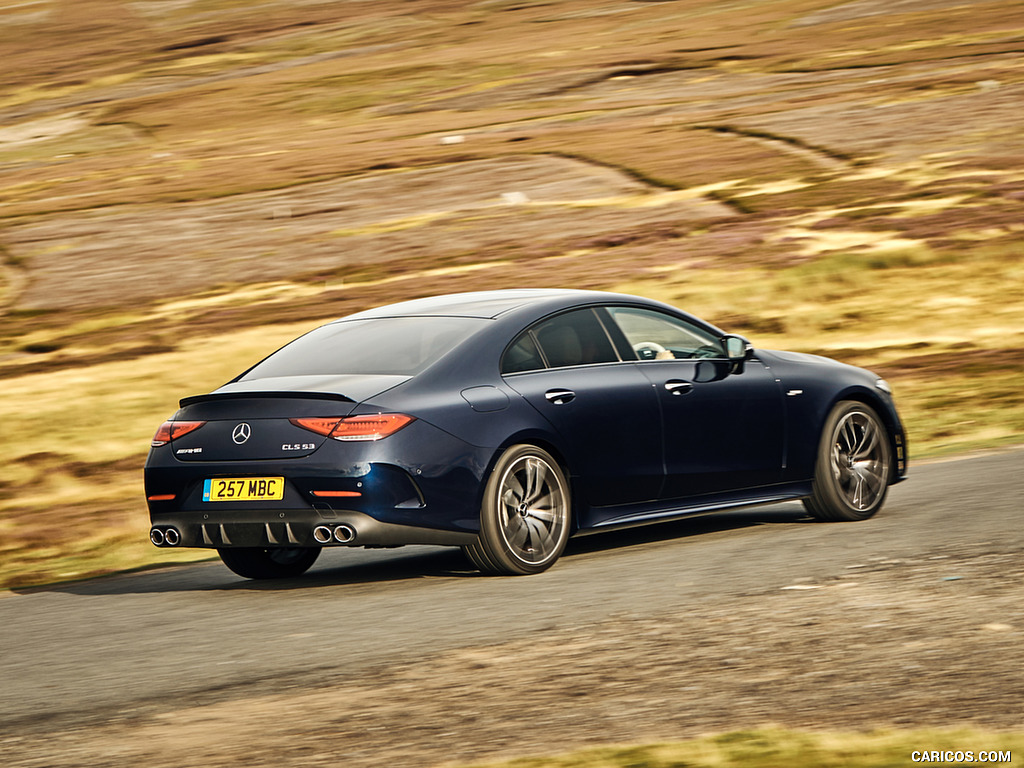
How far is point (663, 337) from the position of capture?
31.7 ft

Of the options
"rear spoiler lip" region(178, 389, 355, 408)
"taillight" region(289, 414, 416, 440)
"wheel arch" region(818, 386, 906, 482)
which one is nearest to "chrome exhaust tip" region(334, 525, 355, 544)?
"taillight" region(289, 414, 416, 440)

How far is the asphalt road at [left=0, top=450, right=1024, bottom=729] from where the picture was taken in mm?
6590

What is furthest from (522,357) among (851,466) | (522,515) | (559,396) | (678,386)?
(851,466)

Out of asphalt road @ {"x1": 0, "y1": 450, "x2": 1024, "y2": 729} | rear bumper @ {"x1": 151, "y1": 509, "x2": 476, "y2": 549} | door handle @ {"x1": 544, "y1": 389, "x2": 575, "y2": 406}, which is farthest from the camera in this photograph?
door handle @ {"x1": 544, "y1": 389, "x2": 575, "y2": 406}

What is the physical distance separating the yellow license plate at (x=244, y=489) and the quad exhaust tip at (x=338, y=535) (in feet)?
0.95

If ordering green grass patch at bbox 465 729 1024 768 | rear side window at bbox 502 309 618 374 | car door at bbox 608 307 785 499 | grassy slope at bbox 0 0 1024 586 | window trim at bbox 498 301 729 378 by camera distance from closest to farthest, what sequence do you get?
green grass patch at bbox 465 729 1024 768, rear side window at bbox 502 309 618 374, window trim at bbox 498 301 729 378, car door at bbox 608 307 785 499, grassy slope at bbox 0 0 1024 586

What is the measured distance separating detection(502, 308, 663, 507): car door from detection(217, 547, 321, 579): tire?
5.45 feet

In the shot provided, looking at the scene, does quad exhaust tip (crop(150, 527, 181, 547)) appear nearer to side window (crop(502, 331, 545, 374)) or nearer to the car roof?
the car roof

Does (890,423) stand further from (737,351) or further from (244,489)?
(244,489)

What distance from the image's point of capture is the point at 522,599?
25.5 feet

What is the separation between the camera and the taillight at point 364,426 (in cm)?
802

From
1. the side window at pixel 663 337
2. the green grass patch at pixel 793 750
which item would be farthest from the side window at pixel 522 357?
the green grass patch at pixel 793 750

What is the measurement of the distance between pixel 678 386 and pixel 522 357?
3.42 feet

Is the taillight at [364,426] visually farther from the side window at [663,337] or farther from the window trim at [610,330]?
the side window at [663,337]
